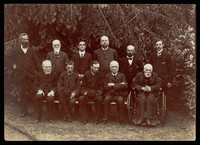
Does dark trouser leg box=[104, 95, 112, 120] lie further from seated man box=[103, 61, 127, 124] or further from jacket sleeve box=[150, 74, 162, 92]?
jacket sleeve box=[150, 74, 162, 92]

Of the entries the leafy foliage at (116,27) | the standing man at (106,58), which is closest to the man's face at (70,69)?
the leafy foliage at (116,27)

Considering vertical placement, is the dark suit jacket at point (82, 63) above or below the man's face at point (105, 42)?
below

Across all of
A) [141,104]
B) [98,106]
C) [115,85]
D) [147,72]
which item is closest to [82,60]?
[115,85]

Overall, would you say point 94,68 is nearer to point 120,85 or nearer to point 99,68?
point 99,68

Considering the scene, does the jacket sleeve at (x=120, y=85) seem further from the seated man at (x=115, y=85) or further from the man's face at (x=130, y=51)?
the man's face at (x=130, y=51)

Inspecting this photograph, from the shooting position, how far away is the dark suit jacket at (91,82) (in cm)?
569

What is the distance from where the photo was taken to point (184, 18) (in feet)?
18.9

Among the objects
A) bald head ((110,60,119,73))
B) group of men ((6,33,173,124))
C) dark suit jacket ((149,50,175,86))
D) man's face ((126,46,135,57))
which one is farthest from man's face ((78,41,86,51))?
dark suit jacket ((149,50,175,86))

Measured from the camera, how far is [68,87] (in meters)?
5.70

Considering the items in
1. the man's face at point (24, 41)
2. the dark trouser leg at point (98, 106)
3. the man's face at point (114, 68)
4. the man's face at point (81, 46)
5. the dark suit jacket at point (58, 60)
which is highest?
the man's face at point (24, 41)

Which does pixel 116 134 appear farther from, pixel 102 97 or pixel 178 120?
pixel 178 120

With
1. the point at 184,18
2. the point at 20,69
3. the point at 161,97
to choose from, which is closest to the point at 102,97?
the point at 161,97

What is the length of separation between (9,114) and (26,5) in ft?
5.16

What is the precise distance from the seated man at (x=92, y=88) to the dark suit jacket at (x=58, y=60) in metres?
0.36
